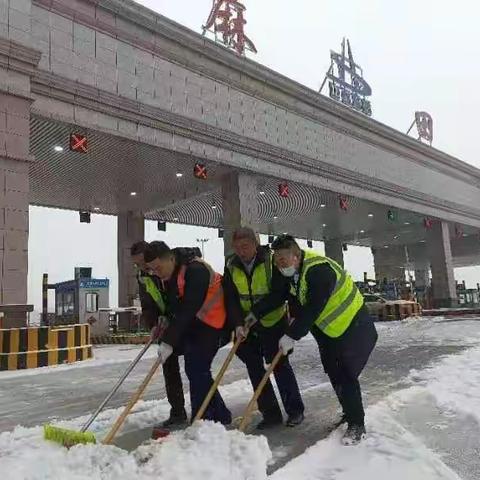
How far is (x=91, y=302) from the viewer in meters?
18.5

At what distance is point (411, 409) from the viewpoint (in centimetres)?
415

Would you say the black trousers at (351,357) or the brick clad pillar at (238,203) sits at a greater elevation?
the brick clad pillar at (238,203)

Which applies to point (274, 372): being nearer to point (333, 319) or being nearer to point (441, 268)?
point (333, 319)

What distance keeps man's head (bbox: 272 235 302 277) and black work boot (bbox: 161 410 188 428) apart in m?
1.53

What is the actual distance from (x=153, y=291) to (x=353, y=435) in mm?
1923

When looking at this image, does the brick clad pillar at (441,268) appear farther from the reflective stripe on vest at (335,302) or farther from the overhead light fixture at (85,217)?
the reflective stripe on vest at (335,302)

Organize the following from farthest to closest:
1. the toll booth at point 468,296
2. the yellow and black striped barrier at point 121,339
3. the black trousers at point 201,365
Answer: the toll booth at point 468,296 → the yellow and black striped barrier at point 121,339 → the black trousers at point 201,365

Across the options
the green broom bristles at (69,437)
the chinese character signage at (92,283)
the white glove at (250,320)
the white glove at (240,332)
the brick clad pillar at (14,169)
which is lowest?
the green broom bristles at (69,437)

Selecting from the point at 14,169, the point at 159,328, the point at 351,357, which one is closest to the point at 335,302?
the point at 351,357

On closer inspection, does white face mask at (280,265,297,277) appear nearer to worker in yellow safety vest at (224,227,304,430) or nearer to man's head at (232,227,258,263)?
worker in yellow safety vest at (224,227,304,430)

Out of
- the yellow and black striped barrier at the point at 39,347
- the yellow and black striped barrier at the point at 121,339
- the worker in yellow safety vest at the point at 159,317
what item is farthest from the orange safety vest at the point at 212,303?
the yellow and black striped barrier at the point at 121,339

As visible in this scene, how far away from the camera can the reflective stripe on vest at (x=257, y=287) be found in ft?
12.6

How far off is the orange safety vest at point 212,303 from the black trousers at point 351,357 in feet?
2.42

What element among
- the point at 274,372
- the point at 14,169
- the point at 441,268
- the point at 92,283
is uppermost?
the point at 14,169
